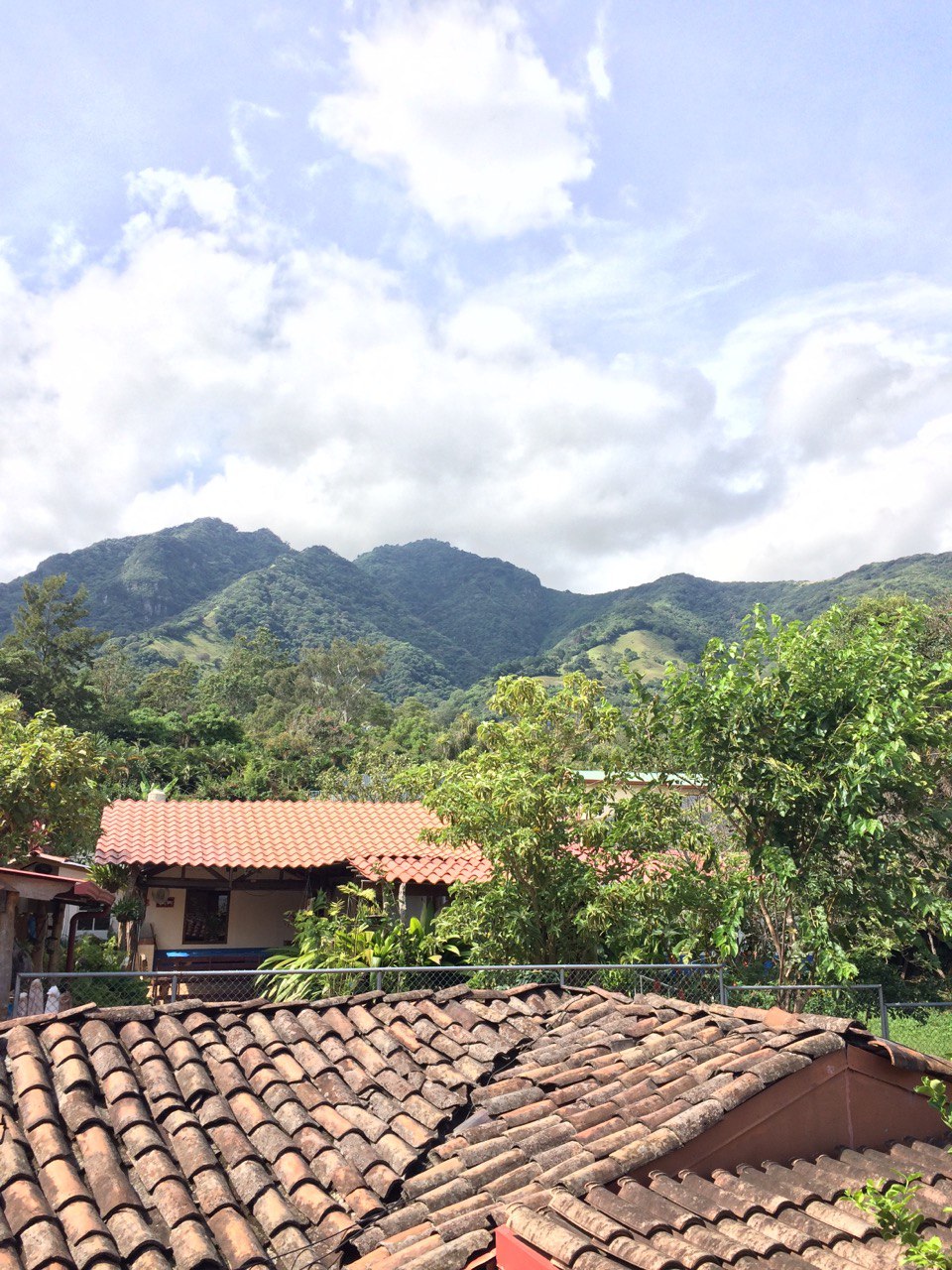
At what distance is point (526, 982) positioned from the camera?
1164cm

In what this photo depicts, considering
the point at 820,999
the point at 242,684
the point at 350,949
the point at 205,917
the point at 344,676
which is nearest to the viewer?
the point at 350,949

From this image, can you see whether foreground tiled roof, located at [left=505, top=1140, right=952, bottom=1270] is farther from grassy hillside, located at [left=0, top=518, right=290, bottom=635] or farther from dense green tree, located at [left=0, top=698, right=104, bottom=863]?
grassy hillside, located at [left=0, top=518, right=290, bottom=635]

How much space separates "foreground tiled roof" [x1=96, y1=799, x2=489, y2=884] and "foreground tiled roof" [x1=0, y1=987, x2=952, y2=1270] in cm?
1051

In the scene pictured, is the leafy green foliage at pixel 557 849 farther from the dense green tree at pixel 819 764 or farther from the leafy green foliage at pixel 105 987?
the leafy green foliage at pixel 105 987

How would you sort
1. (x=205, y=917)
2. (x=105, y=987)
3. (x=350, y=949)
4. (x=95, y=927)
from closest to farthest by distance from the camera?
(x=350, y=949)
(x=105, y=987)
(x=205, y=917)
(x=95, y=927)

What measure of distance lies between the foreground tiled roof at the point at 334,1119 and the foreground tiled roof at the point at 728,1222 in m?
0.10

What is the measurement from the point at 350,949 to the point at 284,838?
20.6 feet

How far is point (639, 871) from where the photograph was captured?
40.4 ft

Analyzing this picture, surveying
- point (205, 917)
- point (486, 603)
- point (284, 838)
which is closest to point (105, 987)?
point (284, 838)

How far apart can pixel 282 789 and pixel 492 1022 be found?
35413 mm

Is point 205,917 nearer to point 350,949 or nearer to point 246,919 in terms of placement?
point 246,919

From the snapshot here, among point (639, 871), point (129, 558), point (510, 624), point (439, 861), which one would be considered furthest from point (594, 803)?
point (510, 624)

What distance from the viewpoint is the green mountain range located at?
115 m

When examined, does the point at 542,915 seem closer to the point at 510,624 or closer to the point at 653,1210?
the point at 653,1210
